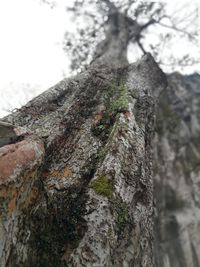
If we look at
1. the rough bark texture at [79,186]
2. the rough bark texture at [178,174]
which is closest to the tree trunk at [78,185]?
the rough bark texture at [79,186]

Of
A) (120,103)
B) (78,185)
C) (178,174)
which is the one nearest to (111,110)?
(120,103)

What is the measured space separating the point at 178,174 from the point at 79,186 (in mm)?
4776

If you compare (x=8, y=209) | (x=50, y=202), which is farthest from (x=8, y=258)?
(x=50, y=202)

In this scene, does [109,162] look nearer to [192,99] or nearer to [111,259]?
[111,259]

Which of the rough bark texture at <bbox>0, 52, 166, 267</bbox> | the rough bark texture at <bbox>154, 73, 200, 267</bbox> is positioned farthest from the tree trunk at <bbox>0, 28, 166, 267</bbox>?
the rough bark texture at <bbox>154, 73, 200, 267</bbox>

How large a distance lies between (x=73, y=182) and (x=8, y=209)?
0.70m

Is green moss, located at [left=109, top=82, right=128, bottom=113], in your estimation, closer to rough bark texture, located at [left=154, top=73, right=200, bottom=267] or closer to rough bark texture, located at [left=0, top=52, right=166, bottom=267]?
rough bark texture, located at [left=0, top=52, right=166, bottom=267]

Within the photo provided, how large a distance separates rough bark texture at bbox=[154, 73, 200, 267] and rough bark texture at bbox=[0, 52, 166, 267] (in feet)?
8.37

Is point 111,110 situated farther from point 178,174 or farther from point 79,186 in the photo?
point 178,174

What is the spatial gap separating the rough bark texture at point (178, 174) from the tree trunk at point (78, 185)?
8.44 feet

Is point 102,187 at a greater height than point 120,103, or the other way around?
point 120,103

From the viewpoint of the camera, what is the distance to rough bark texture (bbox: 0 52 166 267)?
7.63 feet

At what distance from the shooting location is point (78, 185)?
9.12 ft

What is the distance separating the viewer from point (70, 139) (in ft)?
11.3
